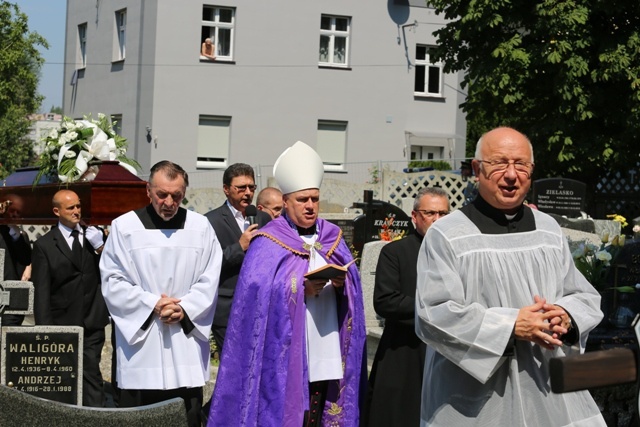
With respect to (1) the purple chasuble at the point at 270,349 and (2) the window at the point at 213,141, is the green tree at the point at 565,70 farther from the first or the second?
(1) the purple chasuble at the point at 270,349

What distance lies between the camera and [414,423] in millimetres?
7004

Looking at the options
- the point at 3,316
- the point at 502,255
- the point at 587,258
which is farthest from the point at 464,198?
the point at 502,255

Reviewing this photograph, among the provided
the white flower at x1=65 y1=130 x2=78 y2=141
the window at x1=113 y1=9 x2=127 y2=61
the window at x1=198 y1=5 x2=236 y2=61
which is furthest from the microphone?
the window at x1=113 y1=9 x2=127 y2=61

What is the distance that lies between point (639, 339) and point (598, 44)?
21.1 metres

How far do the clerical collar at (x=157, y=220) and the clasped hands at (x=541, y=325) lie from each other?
3.27 metres

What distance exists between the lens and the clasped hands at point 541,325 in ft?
14.9

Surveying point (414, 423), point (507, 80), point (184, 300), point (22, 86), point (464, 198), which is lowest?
point (414, 423)

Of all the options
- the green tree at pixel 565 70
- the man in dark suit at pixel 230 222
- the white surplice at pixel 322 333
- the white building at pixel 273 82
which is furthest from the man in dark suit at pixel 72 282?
the white building at pixel 273 82

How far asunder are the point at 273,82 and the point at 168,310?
27586 mm

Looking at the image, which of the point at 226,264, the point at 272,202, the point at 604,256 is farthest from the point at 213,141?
the point at 226,264

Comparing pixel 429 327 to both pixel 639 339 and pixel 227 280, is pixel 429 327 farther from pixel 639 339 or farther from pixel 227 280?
pixel 227 280

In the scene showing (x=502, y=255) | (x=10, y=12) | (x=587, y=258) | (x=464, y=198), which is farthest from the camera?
(x=10, y=12)

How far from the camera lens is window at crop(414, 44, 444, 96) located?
36772 millimetres

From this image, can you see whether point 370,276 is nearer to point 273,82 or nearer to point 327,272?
point 327,272
